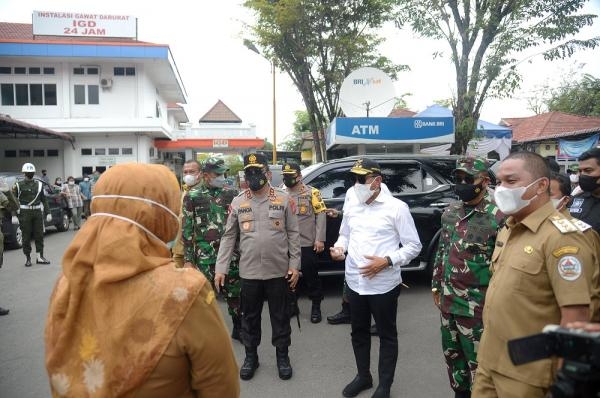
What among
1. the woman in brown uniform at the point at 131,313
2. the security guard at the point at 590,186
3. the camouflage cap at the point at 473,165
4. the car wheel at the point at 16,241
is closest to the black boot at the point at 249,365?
the camouflage cap at the point at 473,165

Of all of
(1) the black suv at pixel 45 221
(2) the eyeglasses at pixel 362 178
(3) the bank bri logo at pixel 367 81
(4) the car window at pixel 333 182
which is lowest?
(1) the black suv at pixel 45 221

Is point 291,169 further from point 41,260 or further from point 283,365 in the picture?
point 41,260

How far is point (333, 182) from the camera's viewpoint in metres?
6.42

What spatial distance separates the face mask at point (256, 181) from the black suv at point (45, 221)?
741 centimetres

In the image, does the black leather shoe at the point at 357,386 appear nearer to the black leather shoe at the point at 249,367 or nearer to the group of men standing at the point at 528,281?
the black leather shoe at the point at 249,367

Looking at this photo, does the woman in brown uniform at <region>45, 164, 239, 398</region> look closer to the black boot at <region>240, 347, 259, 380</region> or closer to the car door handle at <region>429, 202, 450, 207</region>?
the black boot at <region>240, 347, 259, 380</region>

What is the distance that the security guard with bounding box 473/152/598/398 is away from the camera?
187 centimetres

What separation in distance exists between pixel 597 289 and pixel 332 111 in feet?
45.6

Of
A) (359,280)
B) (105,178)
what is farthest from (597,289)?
(105,178)

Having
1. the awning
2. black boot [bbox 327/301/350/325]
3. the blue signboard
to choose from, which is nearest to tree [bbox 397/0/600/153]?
the blue signboard

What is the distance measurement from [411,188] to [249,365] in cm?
368

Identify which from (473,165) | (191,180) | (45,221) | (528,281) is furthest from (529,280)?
(45,221)

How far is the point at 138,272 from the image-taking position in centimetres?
143

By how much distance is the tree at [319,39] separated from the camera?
13352mm
